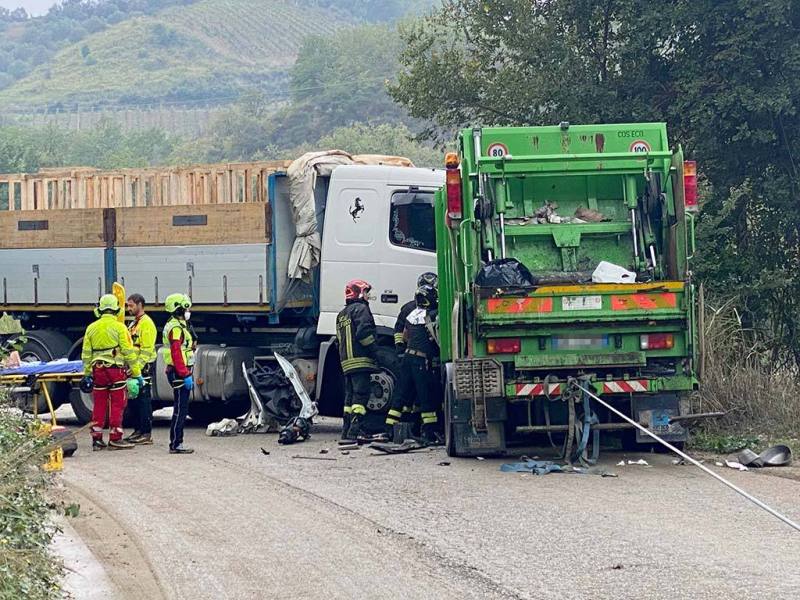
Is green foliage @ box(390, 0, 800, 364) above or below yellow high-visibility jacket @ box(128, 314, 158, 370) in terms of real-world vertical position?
above

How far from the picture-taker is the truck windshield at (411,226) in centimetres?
1434

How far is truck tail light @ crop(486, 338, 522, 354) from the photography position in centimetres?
1136

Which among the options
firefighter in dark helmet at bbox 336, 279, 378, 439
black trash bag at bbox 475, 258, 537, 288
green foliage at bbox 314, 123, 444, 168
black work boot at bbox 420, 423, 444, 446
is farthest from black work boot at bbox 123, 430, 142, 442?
green foliage at bbox 314, 123, 444, 168

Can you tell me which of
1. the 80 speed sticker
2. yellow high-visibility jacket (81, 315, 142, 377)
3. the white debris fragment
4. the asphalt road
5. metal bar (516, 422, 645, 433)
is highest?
the 80 speed sticker

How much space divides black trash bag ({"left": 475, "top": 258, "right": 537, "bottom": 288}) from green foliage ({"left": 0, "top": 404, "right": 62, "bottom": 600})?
387 centimetres

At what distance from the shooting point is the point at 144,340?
14.3 m

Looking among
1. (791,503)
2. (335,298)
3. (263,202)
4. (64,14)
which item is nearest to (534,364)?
(791,503)

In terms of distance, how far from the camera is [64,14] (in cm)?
18050

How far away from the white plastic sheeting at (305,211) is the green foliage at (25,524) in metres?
5.80

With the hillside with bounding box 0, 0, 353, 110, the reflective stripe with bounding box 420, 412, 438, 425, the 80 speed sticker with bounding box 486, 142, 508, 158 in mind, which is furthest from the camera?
the hillside with bounding box 0, 0, 353, 110

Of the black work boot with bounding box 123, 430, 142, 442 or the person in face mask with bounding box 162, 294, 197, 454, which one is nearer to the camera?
the person in face mask with bounding box 162, 294, 197, 454

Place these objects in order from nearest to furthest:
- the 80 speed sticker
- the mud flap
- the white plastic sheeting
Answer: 1. the mud flap
2. the 80 speed sticker
3. the white plastic sheeting

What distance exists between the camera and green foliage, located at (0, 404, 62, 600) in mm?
6254

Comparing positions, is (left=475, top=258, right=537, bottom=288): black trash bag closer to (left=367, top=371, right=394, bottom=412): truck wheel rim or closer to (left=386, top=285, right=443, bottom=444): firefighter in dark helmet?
(left=386, top=285, right=443, bottom=444): firefighter in dark helmet
